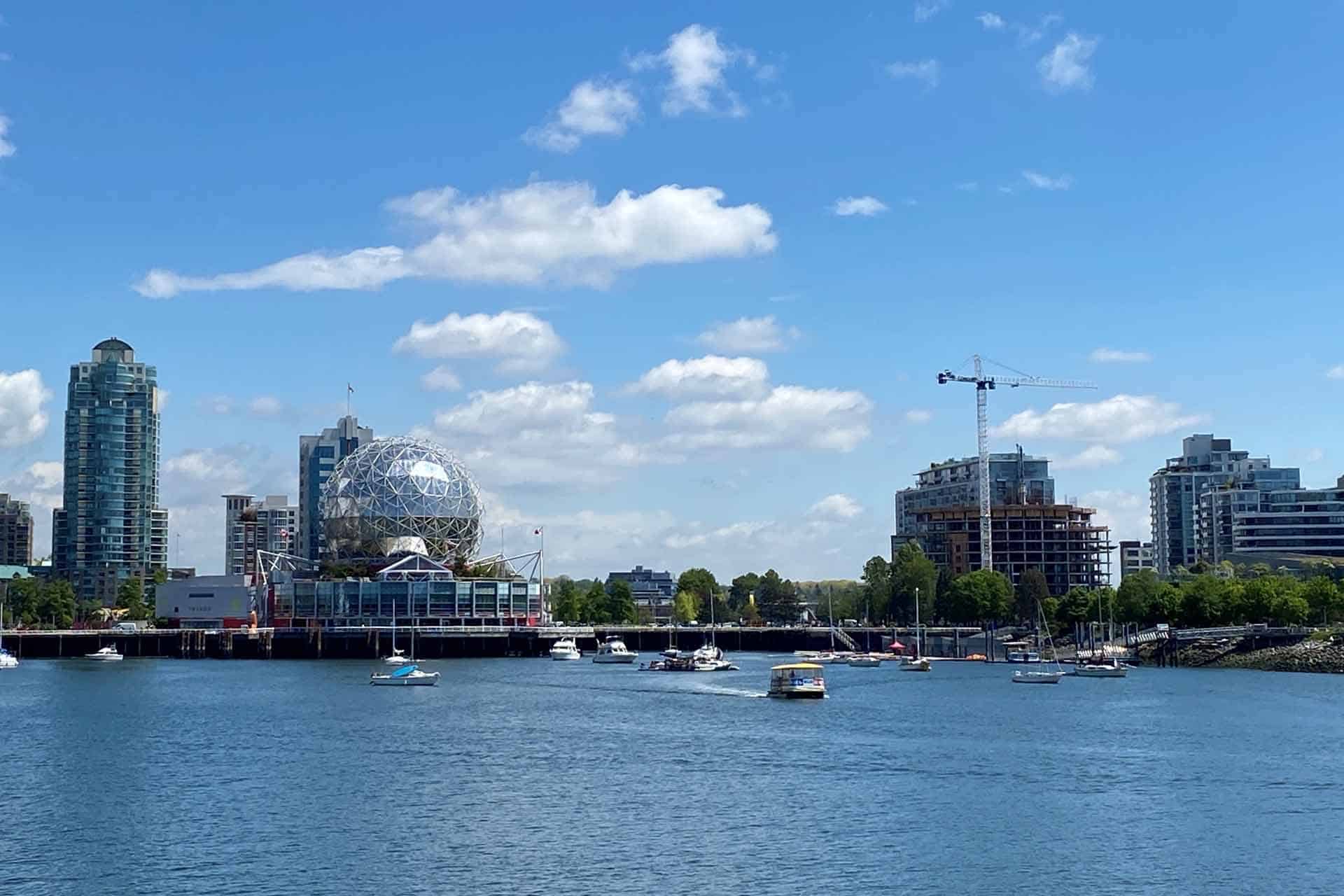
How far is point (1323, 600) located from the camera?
630ft

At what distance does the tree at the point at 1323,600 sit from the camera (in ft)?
629

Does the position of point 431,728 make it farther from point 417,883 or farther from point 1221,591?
point 1221,591

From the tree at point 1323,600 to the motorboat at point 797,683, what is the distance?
85887 millimetres

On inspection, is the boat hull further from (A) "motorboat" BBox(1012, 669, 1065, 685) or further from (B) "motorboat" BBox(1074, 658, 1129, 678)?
(B) "motorboat" BBox(1074, 658, 1129, 678)

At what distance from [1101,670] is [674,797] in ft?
329

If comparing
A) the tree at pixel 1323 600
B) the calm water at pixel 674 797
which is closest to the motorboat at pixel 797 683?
the calm water at pixel 674 797

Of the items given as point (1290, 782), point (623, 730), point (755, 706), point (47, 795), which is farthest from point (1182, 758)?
point (47, 795)

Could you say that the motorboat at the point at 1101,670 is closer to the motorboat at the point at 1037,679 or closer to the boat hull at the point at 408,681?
the motorboat at the point at 1037,679

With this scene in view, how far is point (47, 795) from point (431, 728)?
3419 cm

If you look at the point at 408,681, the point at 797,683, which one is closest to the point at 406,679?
the point at 408,681

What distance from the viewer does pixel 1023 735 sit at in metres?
96.7

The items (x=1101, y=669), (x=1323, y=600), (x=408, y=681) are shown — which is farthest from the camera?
(x=1323, y=600)

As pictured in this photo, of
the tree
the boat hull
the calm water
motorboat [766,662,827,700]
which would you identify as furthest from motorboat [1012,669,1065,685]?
the boat hull

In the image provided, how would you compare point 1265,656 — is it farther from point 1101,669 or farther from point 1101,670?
point 1101,670
